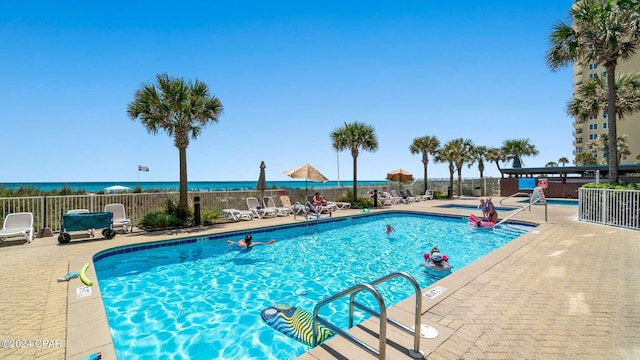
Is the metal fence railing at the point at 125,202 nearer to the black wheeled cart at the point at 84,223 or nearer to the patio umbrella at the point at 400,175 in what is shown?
the black wheeled cart at the point at 84,223

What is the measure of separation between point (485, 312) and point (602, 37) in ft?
40.3

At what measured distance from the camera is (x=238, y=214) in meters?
11.7

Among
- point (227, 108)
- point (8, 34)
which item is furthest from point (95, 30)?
point (227, 108)

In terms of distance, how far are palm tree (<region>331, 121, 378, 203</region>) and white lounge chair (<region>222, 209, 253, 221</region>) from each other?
7145mm

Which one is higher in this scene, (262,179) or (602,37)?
(602,37)

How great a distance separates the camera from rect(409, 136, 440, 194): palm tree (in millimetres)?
23922

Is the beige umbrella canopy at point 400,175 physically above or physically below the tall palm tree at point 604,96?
below

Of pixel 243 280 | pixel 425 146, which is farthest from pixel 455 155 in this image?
pixel 243 280

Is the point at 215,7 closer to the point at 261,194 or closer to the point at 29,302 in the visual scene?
the point at 261,194

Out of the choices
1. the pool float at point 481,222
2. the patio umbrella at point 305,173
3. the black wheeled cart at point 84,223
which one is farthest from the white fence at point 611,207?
the black wheeled cart at point 84,223

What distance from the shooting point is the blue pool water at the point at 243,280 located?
11.8 ft

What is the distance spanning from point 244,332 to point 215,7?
11679 millimetres

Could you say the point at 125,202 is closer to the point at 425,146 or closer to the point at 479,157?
the point at 425,146

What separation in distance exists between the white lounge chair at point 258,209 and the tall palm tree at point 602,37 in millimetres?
13560
